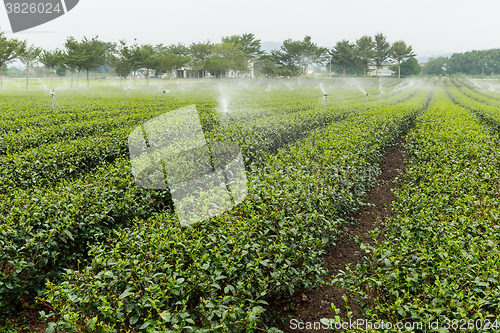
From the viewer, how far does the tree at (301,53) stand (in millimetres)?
66250

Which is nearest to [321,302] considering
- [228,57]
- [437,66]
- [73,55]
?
[73,55]

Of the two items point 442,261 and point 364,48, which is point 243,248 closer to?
point 442,261

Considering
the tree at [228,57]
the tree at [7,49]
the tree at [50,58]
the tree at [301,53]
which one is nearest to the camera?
the tree at [7,49]

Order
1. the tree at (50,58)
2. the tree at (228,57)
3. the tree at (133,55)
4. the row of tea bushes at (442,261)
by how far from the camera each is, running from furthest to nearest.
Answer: the tree at (228,57) < the tree at (133,55) < the tree at (50,58) < the row of tea bushes at (442,261)

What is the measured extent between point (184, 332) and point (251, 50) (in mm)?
72999

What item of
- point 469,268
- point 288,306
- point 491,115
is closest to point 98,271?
point 288,306

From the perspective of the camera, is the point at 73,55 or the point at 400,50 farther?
the point at 400,50

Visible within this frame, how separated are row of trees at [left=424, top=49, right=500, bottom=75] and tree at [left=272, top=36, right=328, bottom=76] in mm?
53745

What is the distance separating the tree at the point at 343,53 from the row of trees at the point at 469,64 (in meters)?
46.8

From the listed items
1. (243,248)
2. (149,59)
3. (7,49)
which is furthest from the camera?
(149,59)

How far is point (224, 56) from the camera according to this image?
63344 mm

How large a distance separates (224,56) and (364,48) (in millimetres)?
33455

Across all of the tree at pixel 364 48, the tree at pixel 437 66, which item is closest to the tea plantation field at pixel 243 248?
the tree at pixel 364 48

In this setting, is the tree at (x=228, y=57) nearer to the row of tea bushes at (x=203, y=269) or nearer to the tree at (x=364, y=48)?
the tree at (x=364, y=48)
